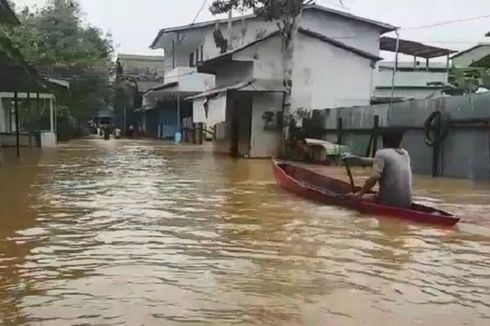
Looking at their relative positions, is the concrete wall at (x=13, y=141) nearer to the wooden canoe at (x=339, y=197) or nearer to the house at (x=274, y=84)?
the house at (x=274, y=84)

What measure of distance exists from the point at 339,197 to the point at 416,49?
26544mm

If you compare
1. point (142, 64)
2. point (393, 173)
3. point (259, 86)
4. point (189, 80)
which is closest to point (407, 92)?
point (259, 86)

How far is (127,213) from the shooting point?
36.3 ft

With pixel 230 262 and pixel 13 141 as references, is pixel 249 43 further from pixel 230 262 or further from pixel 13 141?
pixel 230 262

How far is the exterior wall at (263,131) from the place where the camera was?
83.9ft

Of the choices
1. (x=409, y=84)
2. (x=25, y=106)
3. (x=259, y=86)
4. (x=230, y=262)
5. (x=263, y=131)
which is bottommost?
(x=230, y=262)

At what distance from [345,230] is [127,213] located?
11.7ft

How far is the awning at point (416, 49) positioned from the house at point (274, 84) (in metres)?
9.32

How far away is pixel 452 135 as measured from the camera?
706 inches

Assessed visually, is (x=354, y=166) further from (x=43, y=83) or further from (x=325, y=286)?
(x=325, y=286)

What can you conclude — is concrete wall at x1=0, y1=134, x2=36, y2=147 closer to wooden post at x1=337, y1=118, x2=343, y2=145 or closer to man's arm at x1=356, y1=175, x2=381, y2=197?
wooden post at x1=337, y1=118, x2=343, y2=145

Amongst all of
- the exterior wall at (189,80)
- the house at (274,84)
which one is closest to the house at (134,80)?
the exterior wall at (189,80)

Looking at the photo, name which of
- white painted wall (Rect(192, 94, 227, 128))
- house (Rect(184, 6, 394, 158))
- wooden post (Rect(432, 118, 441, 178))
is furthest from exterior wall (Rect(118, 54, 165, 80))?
wooden post (Rect(432, 118, 441, 178))

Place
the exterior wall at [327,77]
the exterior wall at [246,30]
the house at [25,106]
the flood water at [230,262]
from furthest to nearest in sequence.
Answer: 1. the exterior wall at [246,30]
2. the exterior wall at [327,77]
3. the house at [25,106]
4. the flood water at [230,262]
